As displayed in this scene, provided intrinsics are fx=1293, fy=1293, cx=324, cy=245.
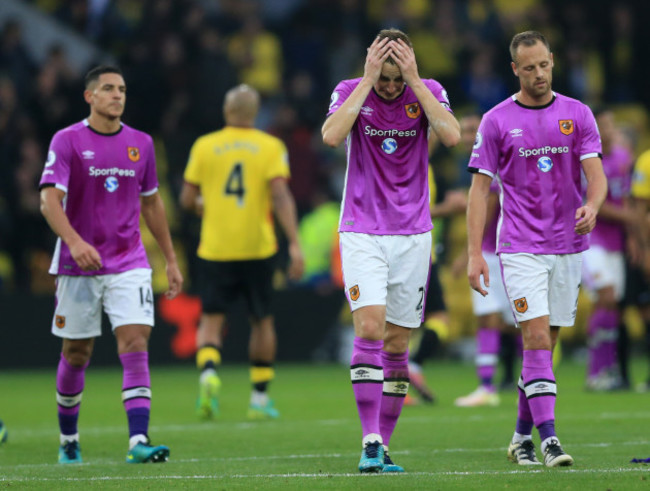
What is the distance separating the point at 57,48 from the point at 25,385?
19.0ft

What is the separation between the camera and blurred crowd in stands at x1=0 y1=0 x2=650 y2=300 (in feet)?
59.9

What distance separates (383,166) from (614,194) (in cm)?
688

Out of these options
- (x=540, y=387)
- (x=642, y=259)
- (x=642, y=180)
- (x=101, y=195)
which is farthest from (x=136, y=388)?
(x=642, y=259)

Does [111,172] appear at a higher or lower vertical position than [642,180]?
lower

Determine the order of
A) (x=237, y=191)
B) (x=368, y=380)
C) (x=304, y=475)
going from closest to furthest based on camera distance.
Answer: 1. (x=304, y=475)
2. (x=368, y=380)
3. (x=237, y=191)

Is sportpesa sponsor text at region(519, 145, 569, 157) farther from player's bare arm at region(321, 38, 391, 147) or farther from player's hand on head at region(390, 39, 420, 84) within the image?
player's bare arm at region(321, 38, 391, 147)

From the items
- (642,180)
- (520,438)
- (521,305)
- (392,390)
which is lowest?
(520,438)

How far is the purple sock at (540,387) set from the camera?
7.02 metres

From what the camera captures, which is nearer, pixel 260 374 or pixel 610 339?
pixel 260 374

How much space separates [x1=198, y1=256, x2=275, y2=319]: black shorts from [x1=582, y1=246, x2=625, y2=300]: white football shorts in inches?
157

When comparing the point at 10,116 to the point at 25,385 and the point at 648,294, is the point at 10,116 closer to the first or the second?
the point at 25,385

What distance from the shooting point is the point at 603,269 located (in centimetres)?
1359

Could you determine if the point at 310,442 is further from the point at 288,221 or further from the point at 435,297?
the point at 435,297

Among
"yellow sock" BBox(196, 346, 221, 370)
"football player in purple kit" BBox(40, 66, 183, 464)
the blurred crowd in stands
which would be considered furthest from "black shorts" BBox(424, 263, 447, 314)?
the blurred crowd in stands
